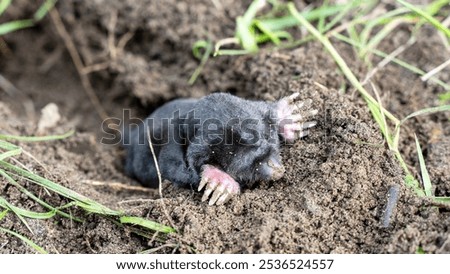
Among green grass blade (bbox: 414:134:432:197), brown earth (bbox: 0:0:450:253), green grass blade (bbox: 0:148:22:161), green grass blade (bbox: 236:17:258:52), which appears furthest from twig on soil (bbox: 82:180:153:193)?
green grass blade (bbox: 414:134:432:197)

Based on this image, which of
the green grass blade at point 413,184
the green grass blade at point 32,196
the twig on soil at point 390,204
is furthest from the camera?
the green grass blade at point 32,196

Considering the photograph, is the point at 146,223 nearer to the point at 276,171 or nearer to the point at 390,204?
the point at 276,171

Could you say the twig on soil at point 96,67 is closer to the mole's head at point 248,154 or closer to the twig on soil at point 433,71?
the mole's head at point 248,154

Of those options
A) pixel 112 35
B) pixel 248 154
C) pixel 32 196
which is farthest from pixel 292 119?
pixel 112 35

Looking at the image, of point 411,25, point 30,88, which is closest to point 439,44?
point 411,25

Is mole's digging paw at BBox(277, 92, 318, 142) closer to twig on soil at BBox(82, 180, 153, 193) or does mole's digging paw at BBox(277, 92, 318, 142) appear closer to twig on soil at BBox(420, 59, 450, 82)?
twig on soil at BBox(420, 59, 450, 82)
